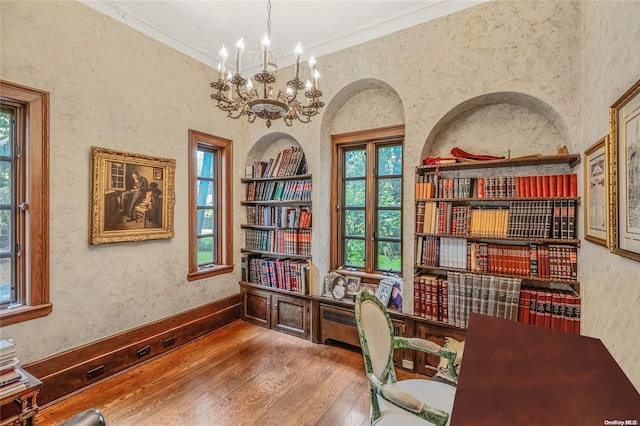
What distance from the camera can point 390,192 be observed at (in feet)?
11.0

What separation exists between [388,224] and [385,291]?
29.8 inches

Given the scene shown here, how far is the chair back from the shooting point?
1589mm

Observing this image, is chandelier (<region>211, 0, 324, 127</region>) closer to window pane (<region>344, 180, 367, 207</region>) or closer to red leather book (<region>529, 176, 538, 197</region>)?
window pane (<region>344, 180, 367, 207</region>)

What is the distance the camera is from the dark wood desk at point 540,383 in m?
0.83

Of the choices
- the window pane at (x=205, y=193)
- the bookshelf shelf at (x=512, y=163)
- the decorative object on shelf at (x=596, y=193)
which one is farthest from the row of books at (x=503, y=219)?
the window pane at (x=205, y=193)

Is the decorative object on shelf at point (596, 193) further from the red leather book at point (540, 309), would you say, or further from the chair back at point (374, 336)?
the chair back at point (374, 336)

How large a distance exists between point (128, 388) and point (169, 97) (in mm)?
2904

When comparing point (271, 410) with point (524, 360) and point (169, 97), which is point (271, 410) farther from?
point (169, 97)

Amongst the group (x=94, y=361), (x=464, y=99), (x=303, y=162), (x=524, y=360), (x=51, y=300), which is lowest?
(x=94, y=361)

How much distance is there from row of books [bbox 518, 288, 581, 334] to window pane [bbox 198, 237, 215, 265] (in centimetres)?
345

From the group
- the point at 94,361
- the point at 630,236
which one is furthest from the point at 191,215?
the point at 630,236

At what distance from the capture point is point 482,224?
102 inches

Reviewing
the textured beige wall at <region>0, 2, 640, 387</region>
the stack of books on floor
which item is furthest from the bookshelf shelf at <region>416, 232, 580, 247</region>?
the stack of books on floor

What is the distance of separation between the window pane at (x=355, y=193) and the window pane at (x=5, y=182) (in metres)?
3.08
